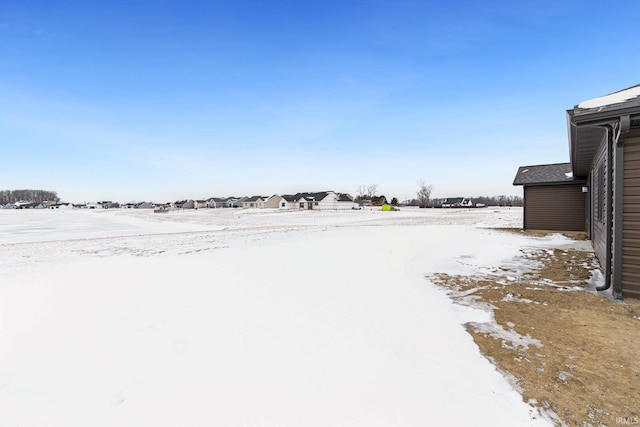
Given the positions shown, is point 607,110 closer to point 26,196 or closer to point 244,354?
point 244,354

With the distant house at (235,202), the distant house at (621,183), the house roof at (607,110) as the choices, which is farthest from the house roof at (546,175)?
the distant house at (235,202)

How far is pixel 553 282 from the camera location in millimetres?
5871

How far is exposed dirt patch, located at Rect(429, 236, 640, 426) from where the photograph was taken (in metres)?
2.29

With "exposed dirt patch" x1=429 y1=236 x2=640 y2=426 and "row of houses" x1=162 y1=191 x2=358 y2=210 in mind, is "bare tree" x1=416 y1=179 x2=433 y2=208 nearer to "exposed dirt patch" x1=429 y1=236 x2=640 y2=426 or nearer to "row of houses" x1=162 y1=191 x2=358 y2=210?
"row of houses" x1=162 y1=191 x2=358 y2=210

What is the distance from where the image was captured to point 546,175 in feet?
49.8

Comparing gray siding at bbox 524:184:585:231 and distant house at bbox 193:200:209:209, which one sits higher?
distant house at bbox 193:200:209:209

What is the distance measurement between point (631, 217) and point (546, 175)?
1280 cm

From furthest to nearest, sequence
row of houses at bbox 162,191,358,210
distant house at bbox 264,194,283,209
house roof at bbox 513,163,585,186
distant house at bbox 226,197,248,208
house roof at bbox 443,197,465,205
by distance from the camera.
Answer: distant house at bbox 226,197,248,208 < house roof at bbox 443,197,465,205 < distant house at bbox 264,194,283,209 < row of houses at bbox 162,191,358,210 < house roof at bbox 513,163,585,186

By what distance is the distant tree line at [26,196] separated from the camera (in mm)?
158375

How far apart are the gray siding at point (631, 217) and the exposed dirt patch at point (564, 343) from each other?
1.19 ft

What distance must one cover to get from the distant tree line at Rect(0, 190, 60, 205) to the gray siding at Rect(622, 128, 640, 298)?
216181 mm

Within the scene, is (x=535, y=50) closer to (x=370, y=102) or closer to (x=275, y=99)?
(x=370, y=102)

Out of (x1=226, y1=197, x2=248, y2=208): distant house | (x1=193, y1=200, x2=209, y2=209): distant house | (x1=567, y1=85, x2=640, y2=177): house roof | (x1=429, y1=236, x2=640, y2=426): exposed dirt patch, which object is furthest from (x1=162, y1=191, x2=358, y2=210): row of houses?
(x1=567, y1=85, x2=640, y2=177): house roof

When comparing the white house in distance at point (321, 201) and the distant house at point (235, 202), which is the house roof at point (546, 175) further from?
the distant house at point (235, 202)
